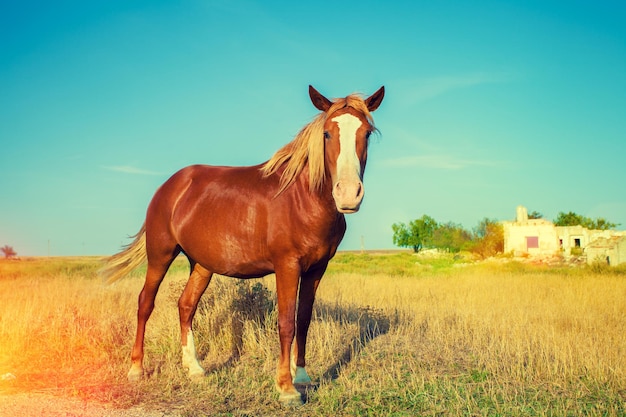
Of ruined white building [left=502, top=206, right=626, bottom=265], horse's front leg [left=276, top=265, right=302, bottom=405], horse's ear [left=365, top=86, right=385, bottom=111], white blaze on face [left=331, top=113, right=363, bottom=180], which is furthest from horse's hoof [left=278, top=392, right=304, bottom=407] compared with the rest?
ruined white building [left=502, top=206, right=626, bottom=265]

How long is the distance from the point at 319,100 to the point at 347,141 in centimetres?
81

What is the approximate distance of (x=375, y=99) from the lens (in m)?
4.95

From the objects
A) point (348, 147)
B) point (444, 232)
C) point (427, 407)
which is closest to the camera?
point (348, 147)

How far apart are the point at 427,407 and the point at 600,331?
609cm

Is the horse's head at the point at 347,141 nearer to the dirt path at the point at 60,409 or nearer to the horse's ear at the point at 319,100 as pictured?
the horse's ear at the point at 319,100

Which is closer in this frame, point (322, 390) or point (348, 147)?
point (348, 147)

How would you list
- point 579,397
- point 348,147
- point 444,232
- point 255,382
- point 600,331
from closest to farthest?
1. point 348,147
2. point 579,397
3. point 255,382
4. point 600,331
5. point 444,232

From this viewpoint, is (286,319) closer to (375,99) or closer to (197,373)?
Answer: (197,373)

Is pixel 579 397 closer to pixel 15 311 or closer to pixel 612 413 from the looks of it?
pixel 612 413

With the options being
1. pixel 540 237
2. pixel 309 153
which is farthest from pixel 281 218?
pixel 540 237

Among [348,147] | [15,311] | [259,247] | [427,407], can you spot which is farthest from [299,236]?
[15,311]

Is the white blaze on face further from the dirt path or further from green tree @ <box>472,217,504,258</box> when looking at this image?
green tree @ <box>472,217,504,258</box>

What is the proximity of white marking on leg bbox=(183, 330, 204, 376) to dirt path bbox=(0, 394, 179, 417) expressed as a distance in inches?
42.9

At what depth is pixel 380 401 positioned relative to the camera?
4914 millimetres
